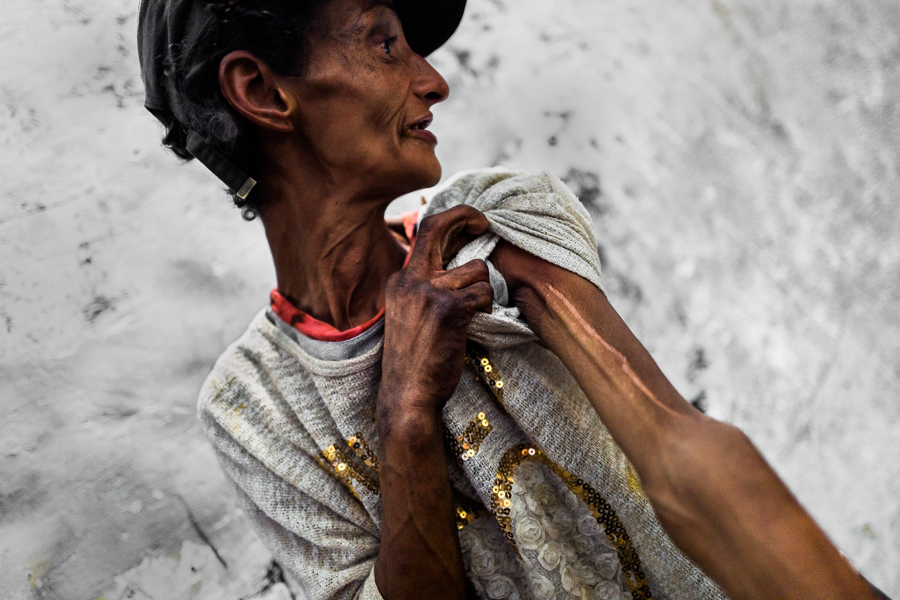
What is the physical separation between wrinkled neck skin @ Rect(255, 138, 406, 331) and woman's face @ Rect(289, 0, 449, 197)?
0.11 feet

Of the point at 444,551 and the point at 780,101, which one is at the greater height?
the point at 780,101

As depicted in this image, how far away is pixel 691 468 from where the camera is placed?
33.8 inches

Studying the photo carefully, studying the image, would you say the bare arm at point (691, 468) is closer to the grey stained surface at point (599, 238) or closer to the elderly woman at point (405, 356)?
the elderly woman at point (405, 356)

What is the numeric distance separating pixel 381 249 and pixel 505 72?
80 cm

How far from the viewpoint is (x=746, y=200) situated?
5.61ft

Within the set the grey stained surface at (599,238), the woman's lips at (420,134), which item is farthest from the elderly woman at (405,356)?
the grey stained surface at (599,238)

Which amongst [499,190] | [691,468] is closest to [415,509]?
[691,468]

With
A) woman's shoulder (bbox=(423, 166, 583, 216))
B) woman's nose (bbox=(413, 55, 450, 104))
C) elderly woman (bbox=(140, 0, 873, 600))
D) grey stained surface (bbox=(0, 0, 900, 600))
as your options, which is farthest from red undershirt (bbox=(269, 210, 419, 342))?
grey stained surface (bbox=(0, 0, 900, 600))

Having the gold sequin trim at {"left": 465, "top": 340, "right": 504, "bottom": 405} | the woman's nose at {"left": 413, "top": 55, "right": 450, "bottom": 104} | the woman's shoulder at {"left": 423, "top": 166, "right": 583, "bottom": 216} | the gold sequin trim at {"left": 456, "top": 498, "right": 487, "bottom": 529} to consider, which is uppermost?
the woman's nose at {"left": 413, "top": 55, "right": 450, "bottom": 104}

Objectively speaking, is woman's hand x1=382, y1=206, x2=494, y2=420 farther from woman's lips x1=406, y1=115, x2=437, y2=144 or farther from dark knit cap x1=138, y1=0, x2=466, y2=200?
dark knit cap x1=138, y1=0, x2=466, y2=200

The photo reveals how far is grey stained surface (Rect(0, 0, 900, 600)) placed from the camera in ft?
5.09

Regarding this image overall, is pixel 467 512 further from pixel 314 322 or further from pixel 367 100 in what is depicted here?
pixel 367 100

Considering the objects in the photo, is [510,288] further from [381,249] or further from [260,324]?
[260,324]

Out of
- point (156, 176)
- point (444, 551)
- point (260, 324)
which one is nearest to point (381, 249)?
point (260, 324)
